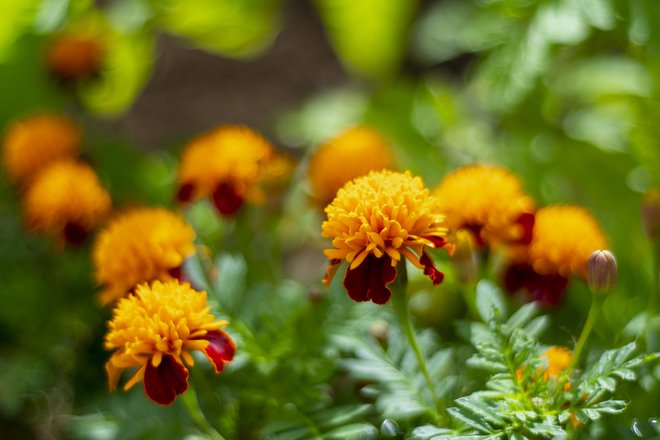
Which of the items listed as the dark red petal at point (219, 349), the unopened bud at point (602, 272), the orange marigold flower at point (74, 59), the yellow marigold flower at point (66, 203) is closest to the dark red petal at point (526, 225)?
the unopened bud at point (602, 272)

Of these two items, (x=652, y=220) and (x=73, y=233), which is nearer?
(x=652, y=220)

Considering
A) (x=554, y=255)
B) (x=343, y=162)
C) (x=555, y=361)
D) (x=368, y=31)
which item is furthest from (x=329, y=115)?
(x=555, y=361)

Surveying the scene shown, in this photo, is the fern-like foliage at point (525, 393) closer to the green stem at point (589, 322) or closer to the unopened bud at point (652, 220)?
the green stem at point (589, 322)

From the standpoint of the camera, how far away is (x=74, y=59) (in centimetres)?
149

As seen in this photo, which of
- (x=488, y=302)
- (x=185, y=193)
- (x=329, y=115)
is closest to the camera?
(x=488, y=302)

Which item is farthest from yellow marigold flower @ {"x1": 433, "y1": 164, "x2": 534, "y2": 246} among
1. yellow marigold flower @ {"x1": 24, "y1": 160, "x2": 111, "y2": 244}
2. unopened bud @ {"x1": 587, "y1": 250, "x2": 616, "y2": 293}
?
yellow marigold flower @ {"x1": 24, "y1": 160, "x2": 111, "y2": 244}

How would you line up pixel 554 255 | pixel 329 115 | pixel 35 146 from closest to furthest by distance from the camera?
pixel 554 255, pixel 35 146, pixel 329 115

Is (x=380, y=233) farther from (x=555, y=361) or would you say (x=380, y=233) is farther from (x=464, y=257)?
(x=555, y=361)

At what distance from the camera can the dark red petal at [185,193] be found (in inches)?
42.9

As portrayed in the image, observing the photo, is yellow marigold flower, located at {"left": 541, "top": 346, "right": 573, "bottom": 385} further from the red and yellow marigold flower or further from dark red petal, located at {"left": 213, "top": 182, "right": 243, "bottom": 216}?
dark red petal, located at {"left": 213, "top": 182, "right": 243, "bottom": 216}

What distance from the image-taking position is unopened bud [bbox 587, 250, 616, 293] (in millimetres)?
816

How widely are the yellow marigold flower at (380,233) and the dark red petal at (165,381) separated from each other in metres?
0.17

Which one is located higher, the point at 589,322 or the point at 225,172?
the point at 225,172

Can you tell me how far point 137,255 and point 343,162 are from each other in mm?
341
